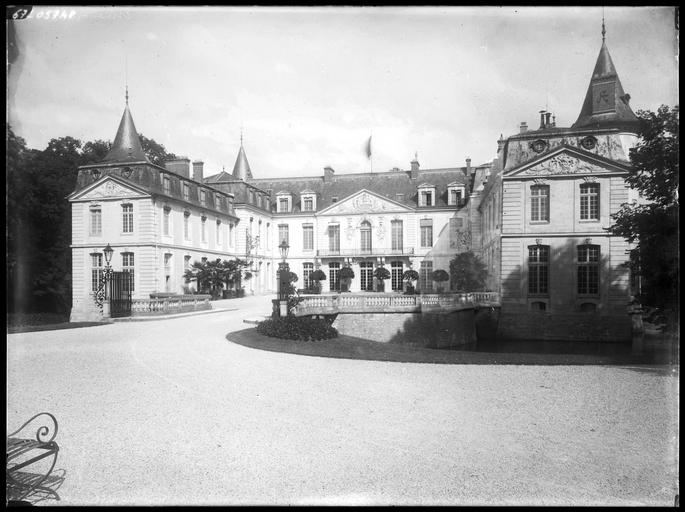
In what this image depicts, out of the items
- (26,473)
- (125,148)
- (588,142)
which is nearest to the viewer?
(26,473)

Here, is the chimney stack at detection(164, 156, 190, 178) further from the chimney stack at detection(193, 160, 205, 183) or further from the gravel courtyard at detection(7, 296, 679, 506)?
the gravel courtyard at detection(7, 296, 679, 506)

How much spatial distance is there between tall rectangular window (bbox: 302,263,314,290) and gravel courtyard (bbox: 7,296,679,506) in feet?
24.8

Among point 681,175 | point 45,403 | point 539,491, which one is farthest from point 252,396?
point 681,175

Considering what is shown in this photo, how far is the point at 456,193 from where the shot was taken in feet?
85.4

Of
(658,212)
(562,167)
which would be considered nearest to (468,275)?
(562,167)

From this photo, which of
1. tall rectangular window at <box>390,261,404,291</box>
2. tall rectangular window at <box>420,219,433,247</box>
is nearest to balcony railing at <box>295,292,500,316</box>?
tall rectangular window at <box>390,261,404,291</box>

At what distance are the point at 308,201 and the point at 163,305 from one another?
21.4 ft

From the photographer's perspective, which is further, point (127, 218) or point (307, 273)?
point (127, 218)

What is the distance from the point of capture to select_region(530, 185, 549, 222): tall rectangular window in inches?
639

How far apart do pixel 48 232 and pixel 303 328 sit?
28.0 feet

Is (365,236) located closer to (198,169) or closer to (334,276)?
(334,276)

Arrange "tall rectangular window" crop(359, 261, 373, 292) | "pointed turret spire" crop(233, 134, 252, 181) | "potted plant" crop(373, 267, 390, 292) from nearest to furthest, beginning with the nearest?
"potted plant" crop(373, 267, 390, 292) → "tall rectangular window" crop(359, 261, 373, 292) → "pointed turret spire" crop(233, 134, 252, 181)

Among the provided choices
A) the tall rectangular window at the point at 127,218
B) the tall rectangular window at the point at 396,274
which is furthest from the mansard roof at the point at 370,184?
the tall rectangular window at the point at 127,218

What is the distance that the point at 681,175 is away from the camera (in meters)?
3.96
